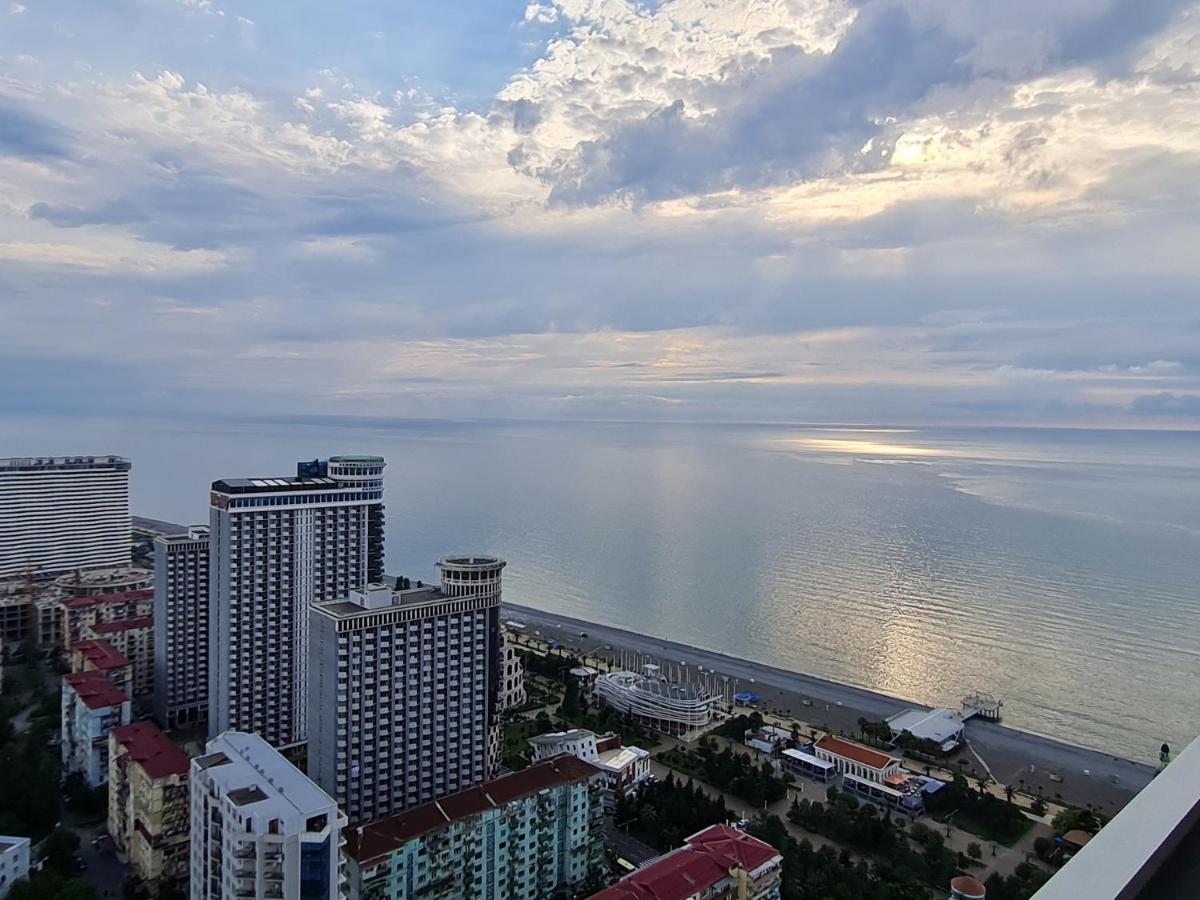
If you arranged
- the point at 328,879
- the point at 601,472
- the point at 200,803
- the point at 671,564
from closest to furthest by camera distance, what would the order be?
the point at 328,879
the point at 200,803
the point at 671,564
the point at 601,472

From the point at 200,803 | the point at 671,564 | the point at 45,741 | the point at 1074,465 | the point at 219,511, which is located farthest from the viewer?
the point at 1074,465

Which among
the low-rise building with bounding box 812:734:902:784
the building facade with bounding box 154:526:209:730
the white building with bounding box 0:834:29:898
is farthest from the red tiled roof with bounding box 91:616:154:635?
the low-rise building with bounding box 812:734:902:784

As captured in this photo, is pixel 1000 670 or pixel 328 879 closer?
pixel 328 879

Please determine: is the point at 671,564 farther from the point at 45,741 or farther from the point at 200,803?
the point at 200,803

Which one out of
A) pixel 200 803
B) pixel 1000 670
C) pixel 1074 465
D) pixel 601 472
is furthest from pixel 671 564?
pixel 1074 465

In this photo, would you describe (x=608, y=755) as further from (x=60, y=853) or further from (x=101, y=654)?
(x=101, y=654)

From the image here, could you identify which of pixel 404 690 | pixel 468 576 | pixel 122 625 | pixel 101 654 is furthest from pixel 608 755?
pixel 122 625

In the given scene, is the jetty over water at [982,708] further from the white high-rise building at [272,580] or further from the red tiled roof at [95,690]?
the red tiled roof at [95,690]
